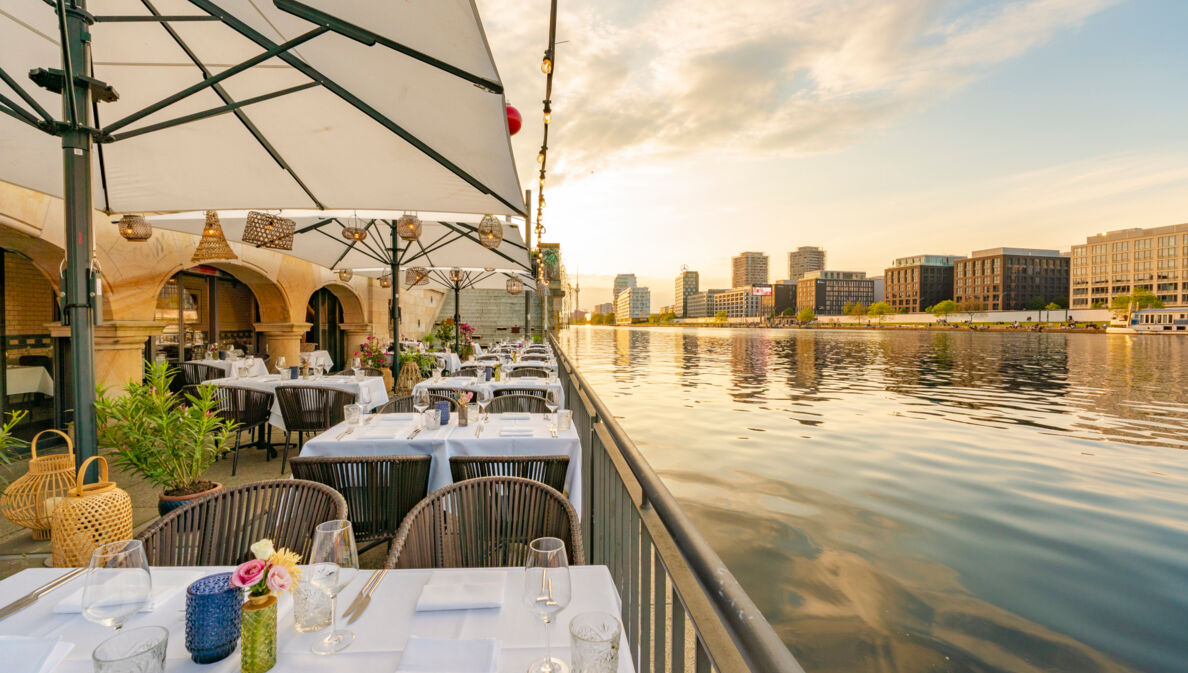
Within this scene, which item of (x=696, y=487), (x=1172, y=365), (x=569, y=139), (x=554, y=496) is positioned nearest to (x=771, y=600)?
(x=696, y=487)

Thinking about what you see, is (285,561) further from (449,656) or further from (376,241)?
(376,241)

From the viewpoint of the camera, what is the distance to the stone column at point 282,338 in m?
10.7

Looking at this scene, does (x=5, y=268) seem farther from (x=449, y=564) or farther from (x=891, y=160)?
(x=891, y=160)

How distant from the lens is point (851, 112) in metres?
41.6

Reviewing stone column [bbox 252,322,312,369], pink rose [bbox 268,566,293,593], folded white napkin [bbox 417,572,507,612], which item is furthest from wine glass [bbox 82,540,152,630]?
stone column [bbox 252,322,312,369]

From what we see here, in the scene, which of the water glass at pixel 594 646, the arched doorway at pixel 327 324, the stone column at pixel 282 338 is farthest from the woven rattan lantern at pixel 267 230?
the arched doorway at pixel 327 324

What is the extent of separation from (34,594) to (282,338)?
10.7m

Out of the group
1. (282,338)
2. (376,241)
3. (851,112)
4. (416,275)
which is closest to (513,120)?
(376,241)

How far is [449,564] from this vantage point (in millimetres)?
2057

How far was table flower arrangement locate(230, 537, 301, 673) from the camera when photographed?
1076mm

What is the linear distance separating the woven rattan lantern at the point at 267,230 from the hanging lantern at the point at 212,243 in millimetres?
734

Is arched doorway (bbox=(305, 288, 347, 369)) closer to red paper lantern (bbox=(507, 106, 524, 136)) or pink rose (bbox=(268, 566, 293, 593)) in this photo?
red paper lantern (bbox=(507, 106, 524, 136))

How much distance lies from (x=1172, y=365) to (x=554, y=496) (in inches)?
1466

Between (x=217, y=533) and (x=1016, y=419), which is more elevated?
(x=217, y=533)
